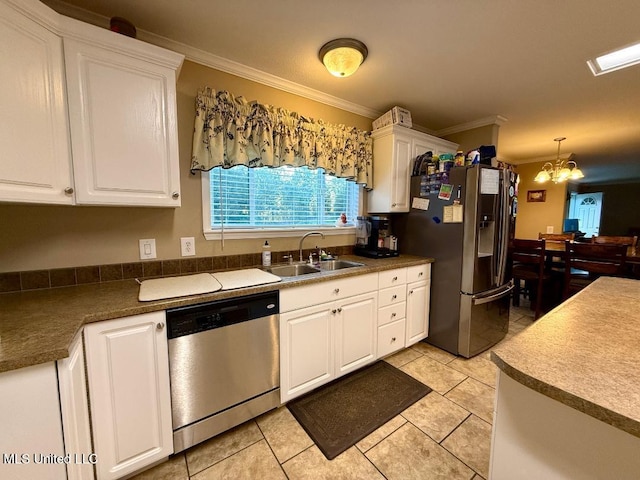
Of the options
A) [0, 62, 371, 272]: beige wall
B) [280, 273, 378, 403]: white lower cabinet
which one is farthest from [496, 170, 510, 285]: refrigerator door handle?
[0, 62, 371, 272]: beige wall

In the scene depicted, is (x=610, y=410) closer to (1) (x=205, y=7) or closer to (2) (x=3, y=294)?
(1) (x=205, y=7)

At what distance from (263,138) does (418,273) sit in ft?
6.05

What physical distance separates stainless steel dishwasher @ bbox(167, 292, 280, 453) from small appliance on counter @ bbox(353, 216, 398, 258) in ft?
4.33

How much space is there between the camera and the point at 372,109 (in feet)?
9.07

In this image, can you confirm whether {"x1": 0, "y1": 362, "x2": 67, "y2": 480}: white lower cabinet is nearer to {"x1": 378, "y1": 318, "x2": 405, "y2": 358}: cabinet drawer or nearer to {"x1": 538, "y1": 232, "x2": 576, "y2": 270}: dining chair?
{"x1": 378, "y1": 318, "x2": 405, "y2": 358}: cabinet drawer

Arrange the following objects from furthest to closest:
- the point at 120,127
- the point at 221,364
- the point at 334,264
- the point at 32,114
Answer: the point at 334,264
the point at 221,364
the point at 120,127
the point at 32,114

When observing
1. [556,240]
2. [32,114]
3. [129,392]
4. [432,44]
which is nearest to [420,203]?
[432,44]

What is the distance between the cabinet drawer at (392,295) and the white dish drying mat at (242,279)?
0.98m

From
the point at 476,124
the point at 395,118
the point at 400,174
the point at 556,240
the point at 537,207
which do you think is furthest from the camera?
the point at 537,207

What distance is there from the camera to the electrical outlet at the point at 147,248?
1.70 meters

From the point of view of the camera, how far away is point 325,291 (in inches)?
71.6

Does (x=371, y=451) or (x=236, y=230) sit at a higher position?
(x=236, y=230)

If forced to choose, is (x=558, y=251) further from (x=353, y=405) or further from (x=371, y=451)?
(x=371, y=451)

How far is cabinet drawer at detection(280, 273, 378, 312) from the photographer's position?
166cm
